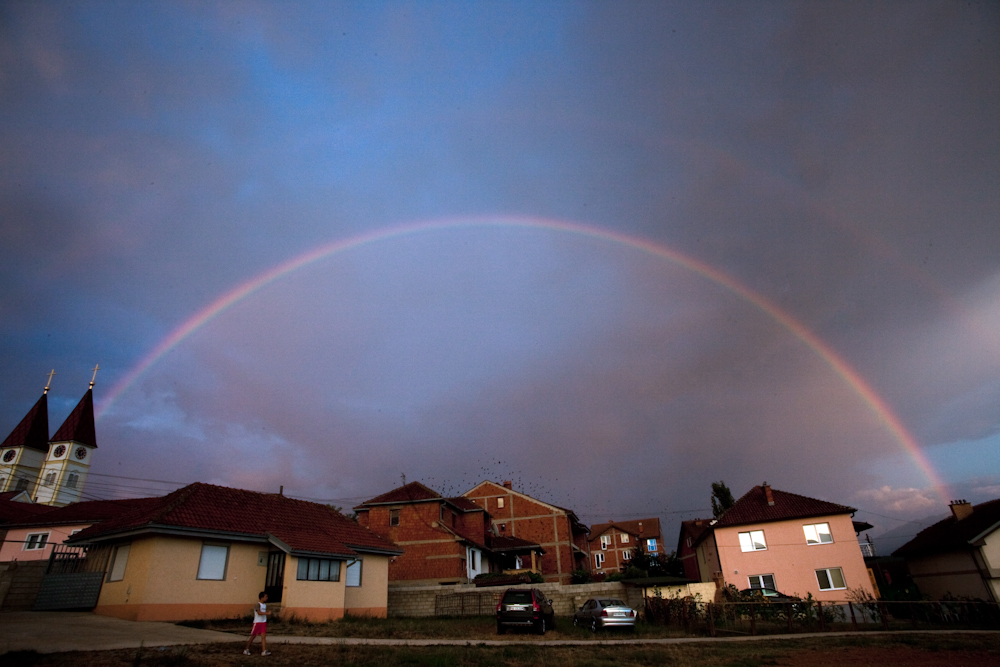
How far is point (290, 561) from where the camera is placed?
74.9ft

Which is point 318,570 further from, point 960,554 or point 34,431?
point 34,431

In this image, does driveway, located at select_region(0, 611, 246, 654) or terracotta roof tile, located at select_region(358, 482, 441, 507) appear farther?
terracotta roof tile, located at select_region(358, 482, 441, 507)

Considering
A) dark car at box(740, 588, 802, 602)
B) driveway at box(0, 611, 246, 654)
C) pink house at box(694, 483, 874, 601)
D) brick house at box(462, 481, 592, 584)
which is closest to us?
driveway at box(0, 611, 246, 654)

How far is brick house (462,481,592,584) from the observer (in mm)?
54094

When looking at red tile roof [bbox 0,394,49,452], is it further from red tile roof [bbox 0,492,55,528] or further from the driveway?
the driveway

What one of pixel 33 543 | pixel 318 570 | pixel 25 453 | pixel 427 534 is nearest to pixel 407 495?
pixel 427 534

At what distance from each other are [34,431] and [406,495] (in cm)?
7398

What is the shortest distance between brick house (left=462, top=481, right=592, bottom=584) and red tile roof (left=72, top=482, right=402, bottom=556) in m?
27.8

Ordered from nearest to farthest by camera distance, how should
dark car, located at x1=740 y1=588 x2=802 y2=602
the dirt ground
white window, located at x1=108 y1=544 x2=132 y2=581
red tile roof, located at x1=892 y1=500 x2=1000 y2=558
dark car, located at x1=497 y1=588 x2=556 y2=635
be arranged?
the dirt ground, dark car, located at x1=497 y1=588 x2=556 y2=635, white window, located at x1=108 y1=544 x2=132 y2=581, dark car, located at x1=740 y1=588 x2=802 y2=602, red tile roof, located at x1=892 y1=500 x2=1000 y2=558

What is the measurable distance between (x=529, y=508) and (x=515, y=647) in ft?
139

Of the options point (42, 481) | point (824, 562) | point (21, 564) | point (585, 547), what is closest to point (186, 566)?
point (21, 564)

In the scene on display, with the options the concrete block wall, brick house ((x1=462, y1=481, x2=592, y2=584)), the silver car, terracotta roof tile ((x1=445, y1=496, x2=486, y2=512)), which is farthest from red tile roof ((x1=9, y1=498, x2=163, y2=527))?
the silver car

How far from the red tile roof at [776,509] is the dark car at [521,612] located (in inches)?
902

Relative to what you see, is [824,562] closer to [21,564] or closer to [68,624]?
[68,624]
